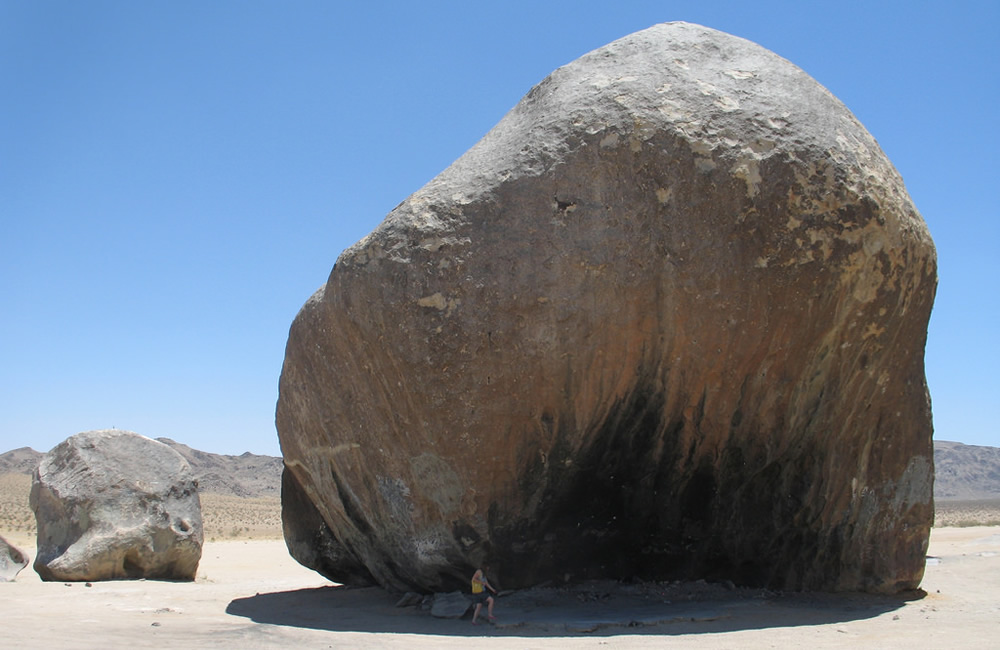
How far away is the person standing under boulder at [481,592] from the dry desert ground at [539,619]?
0.10 metres

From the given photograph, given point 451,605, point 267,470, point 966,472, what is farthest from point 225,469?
point 966,472

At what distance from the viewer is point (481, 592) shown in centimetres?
583

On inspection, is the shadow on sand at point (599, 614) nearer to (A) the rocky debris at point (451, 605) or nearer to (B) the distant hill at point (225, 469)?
(A) the rocky debris at point (451, 605)

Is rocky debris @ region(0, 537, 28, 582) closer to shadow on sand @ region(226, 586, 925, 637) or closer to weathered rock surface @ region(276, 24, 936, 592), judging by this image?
shadow on sand @ region(226, 586, 925, 637)

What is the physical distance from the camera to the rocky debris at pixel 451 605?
573cm

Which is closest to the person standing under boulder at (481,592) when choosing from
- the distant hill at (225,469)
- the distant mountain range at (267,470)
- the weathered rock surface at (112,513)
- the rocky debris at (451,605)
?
the rocky debris at (451,605)

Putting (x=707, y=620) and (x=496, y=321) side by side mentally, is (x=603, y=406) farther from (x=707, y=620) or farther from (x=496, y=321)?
(x=707, y=620)

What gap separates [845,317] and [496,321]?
7.57 ft

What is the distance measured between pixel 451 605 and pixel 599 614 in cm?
98

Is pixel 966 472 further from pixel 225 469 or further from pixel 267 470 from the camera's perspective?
pixel 225 469

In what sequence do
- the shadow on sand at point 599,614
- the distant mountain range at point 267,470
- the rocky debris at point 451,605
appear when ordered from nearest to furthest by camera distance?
the shadow on sand at point 599,614 → the rocky debris at point 451,605 → the distant mountain range at point 267,470

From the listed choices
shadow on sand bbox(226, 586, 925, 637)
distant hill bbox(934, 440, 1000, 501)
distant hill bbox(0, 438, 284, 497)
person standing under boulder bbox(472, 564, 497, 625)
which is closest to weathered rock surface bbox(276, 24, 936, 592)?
person standing under boulder bbox(472, 564, 497, 625)

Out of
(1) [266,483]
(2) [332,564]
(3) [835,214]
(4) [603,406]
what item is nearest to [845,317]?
(3) [835,214]

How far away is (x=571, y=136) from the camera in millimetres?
5773
